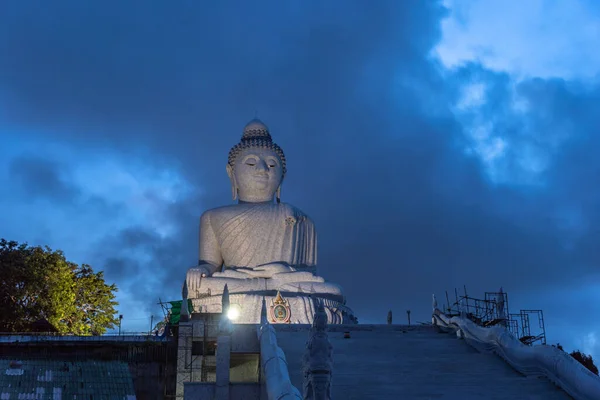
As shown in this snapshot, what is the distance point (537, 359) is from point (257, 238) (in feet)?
36.2

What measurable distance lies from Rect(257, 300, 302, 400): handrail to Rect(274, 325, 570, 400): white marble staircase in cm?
58

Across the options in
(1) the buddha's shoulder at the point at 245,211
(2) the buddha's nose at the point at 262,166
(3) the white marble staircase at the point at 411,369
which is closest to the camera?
(3) the white marble staircase at the point at 411,369

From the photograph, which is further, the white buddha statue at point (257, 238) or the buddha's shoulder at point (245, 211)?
the buddha's shoulder at point (245, 211)

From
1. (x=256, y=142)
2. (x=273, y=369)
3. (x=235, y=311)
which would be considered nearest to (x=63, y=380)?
(x=273, y=369)

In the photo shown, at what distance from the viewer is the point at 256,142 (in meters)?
23.9

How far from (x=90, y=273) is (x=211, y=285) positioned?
27.5 feet

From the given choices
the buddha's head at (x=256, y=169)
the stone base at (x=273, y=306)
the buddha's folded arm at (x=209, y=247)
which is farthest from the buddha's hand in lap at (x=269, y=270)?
the buddha's head at (x=256, y=169)

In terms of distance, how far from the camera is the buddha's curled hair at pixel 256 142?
23.9m

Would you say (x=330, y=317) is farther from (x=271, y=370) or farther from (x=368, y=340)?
(x=271, y=370)

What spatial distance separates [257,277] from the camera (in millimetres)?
20969

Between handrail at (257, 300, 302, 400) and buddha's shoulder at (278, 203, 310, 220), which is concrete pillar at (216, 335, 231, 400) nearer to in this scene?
handrail at (257, 300, 302, 400)

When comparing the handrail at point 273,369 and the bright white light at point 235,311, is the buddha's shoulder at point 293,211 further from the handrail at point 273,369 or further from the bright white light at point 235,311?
the handrail at point 273,369

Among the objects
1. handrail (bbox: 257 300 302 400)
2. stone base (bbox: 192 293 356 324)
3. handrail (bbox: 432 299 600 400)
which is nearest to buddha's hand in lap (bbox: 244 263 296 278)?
stone base (bbox: 192 293 356 324)

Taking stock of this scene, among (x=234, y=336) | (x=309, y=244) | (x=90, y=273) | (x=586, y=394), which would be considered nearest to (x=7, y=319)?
(x=90, y=273)
